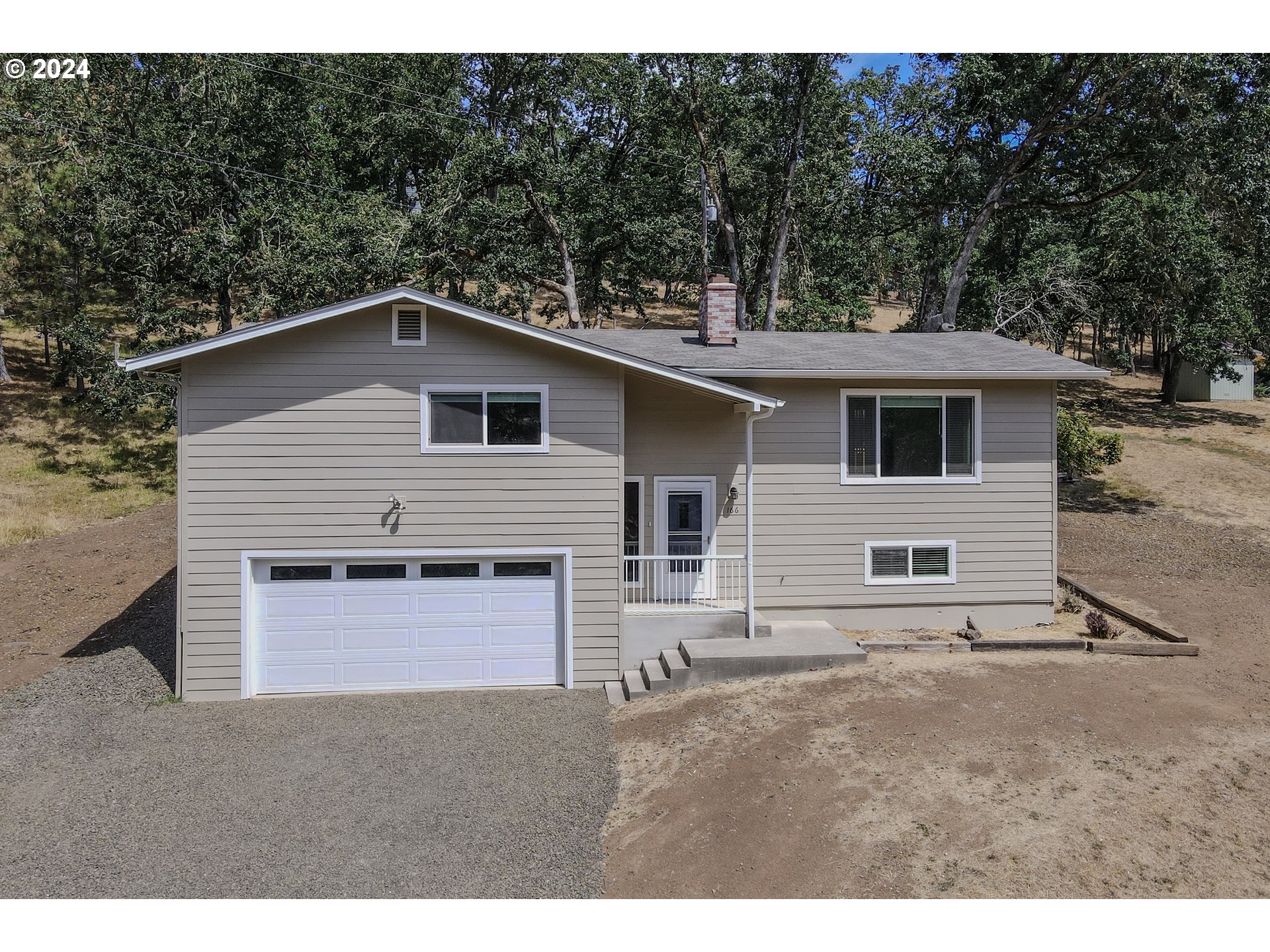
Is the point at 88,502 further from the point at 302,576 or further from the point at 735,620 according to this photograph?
the point at 735,620

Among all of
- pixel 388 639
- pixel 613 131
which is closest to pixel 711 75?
pixel 613 131

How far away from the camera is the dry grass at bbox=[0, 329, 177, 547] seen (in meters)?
17.9

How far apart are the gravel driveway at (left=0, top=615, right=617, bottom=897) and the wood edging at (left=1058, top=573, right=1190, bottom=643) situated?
23.8ft

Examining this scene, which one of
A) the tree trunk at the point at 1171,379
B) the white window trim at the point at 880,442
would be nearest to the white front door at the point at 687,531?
the white window trim at the point at 880,442

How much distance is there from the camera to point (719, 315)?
38.4 feet

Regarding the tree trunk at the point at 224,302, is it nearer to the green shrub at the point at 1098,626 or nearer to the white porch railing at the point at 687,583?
the white porch railing at the point at 687,583

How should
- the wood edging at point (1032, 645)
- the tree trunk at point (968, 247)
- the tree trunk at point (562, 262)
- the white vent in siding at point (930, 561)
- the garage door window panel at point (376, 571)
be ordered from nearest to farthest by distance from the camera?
1. the garage door window panel at point (376, 571)
2. the wood edging at point (1032, 645)
3. the white vent in siding at point (930, 561)
4. the tree trunk at point (968, 247)
5. the tree trunk at point (562, 262)

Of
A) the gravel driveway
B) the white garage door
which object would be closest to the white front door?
the white garage door

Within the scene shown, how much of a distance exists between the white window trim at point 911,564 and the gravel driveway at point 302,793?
431 cm

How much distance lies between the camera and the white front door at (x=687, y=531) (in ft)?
34.4

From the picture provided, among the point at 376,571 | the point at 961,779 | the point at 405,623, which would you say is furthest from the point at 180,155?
the point at 961,779

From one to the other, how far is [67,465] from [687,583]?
19.2 m

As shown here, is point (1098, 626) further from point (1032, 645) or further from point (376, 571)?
point (376, 571)

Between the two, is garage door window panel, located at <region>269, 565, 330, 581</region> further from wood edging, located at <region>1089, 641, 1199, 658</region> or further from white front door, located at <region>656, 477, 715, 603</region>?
wood edging, located at <region>1089, 641, 1199, 658</region>
